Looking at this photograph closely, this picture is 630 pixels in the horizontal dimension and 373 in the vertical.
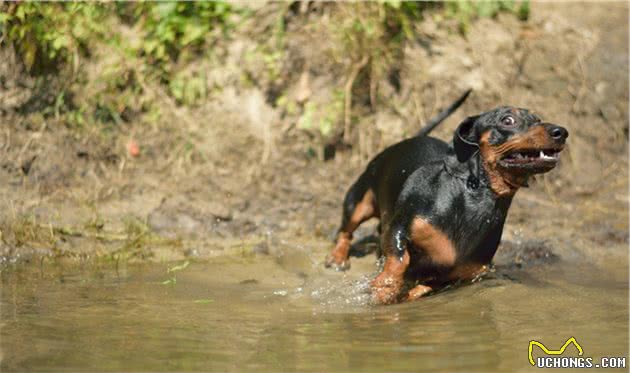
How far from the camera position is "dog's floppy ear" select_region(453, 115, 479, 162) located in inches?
202

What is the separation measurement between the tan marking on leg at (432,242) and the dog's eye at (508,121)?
0.70 m

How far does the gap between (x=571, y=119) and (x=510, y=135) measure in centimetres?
293

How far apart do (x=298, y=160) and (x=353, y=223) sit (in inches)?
45.6

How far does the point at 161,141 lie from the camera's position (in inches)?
281

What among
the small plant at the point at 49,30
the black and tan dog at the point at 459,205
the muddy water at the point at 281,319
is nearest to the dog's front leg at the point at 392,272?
the black and tan dog at the point at 459,205

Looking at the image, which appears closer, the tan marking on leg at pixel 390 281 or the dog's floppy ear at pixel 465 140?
the tan marking on leg at pixel 390 281

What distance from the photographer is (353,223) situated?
6.21 m

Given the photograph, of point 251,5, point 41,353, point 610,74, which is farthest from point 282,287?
point 610,74

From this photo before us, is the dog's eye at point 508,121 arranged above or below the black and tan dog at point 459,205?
above

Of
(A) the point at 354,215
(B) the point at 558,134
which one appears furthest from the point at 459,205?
(A) the point at 354,215

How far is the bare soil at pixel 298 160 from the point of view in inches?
250

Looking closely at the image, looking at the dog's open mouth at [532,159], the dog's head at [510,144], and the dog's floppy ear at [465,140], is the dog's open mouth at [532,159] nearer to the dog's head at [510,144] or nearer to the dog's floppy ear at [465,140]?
the dog's head at [510,144]

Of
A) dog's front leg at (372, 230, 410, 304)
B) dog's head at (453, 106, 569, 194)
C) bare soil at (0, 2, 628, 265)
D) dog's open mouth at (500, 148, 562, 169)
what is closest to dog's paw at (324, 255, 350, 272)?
bare soil at (0, 2, 628, 265)

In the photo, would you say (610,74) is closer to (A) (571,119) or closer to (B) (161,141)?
(A) (571,119)
